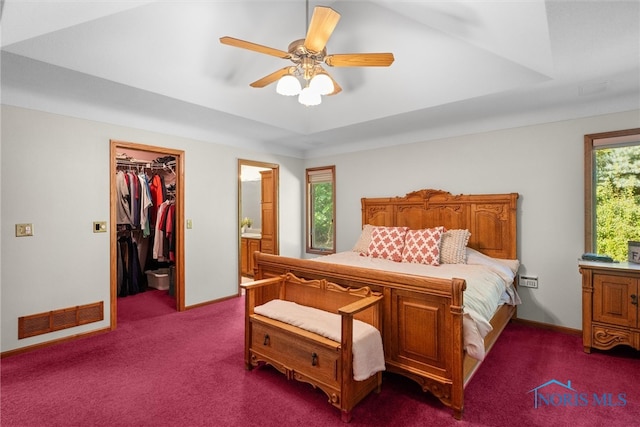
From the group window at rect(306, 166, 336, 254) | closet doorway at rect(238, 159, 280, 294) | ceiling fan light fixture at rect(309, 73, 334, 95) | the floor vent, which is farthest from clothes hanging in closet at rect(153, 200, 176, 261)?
ceiling fan light fixture at rect(309, 73, 334, 95)

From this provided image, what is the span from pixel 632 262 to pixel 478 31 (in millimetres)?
2412

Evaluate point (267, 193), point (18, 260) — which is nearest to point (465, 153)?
point (267, 193)

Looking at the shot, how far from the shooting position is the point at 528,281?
3.33 meters

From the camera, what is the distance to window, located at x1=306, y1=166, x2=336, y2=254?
5.18m

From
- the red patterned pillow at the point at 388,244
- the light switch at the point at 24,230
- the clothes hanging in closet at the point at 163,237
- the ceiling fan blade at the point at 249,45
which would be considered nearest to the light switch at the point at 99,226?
the light switch at the point at 24,230

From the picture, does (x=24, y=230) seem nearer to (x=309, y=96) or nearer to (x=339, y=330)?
(x=309, y=96)

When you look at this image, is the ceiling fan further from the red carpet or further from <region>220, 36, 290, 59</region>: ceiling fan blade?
the red carpet

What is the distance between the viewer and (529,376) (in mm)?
2311

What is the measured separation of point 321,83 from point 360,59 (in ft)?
1.05

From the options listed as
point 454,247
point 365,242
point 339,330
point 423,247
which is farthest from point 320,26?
point 365,242

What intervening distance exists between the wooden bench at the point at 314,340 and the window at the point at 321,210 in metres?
2.53

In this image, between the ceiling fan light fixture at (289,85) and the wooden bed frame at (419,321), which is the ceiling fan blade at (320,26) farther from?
the wooden bed frame at (419,321)

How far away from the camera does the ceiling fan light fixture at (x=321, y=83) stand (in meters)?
2.06

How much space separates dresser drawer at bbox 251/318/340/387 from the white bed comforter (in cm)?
77
